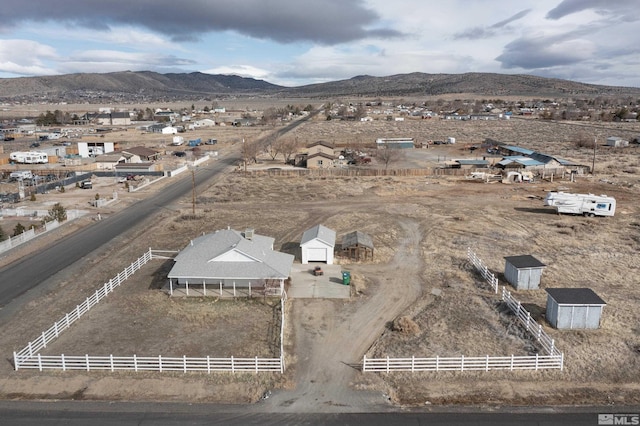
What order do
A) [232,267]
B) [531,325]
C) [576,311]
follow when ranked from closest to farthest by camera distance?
[576,311] → [531,325] → [232,267]

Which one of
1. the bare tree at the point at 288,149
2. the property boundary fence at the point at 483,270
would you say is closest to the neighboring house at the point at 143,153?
the bare tree at the point at 288,149

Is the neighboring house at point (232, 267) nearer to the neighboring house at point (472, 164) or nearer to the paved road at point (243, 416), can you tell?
the paved road at point (243, 416)

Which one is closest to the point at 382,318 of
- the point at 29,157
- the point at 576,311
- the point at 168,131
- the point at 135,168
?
the point at 576,311

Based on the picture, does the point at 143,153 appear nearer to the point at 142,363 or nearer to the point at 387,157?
the point at 387,157

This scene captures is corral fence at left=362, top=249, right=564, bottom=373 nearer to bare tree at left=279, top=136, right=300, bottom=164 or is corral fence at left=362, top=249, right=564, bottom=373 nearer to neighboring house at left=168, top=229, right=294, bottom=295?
neighboring house at left=168, top=229, right=294, bottom=295

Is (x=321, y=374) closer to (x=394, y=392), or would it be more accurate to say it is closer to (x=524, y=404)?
(x=394, y=392)

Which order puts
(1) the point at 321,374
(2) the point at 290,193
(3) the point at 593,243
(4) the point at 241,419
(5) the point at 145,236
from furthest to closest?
(2) the point at 290,193 < (5) the point at 145,236 < (3) the point at 593,243 < (1) the point at 321,374 < (4) the point at 241,419

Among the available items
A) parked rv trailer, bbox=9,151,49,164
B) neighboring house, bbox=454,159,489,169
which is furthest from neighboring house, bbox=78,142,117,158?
neighboring house, bbox=454,159,489,169

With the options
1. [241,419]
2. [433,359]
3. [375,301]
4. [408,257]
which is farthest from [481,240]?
[241,419]
